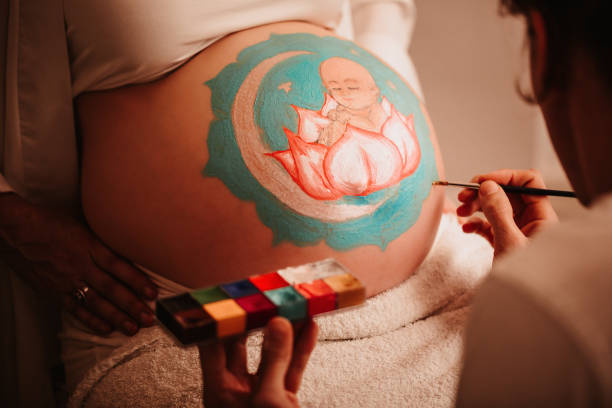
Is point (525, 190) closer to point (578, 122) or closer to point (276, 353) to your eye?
point (578, 122)

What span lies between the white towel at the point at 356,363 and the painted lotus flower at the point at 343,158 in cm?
17

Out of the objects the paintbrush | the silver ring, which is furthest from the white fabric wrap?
the paintbrush

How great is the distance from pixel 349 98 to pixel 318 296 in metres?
0.37

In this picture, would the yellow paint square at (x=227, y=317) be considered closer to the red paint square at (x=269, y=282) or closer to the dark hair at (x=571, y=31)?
the red paint square at (x=269, y=282)

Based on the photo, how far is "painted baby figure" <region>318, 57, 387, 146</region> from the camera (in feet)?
2.25

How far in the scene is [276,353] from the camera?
426 millimetres

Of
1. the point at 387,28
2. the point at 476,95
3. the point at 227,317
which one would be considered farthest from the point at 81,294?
the point at 476,95

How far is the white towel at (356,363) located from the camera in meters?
0.61

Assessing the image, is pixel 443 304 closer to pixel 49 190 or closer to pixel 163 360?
pixel 163 360

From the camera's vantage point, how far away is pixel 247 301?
0.44m

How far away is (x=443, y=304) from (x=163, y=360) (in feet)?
1.44

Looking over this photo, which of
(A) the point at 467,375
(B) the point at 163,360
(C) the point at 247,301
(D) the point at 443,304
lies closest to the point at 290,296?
(C) the point at 247,301

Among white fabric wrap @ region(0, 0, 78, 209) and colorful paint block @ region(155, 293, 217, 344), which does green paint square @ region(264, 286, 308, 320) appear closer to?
colorful paint block @ region(155, 293, 217, 344)

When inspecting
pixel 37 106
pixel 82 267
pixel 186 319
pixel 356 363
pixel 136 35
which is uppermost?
pixel 136 35
